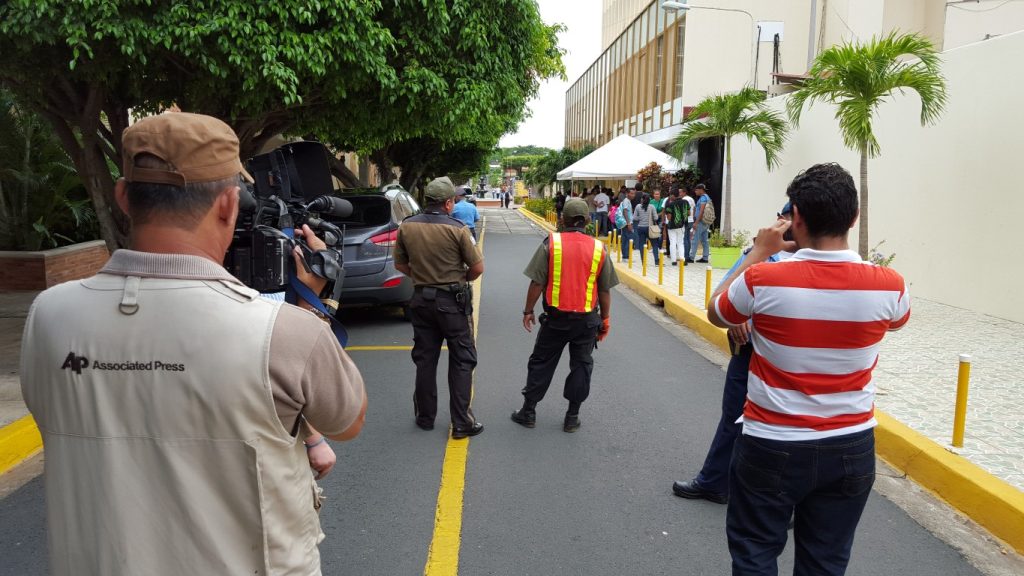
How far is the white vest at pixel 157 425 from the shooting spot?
1506 mm

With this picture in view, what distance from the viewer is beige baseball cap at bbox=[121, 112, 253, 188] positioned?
157 cm

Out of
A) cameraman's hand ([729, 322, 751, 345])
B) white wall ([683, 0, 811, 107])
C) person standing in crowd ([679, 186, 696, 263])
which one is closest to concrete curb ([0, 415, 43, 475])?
cameraman's hand ([729, 322, 751, 345])

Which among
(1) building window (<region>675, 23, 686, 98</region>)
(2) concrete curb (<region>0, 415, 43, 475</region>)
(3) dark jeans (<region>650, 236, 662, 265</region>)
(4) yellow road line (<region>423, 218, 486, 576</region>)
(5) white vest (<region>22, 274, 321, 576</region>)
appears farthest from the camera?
(1) building window (<region>675, 23, 686, 98</region>)

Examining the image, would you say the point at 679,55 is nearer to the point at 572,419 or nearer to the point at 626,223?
the point at 626,223

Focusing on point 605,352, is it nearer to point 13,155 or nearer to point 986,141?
point 986,141

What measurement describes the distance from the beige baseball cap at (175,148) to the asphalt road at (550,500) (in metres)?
2.44

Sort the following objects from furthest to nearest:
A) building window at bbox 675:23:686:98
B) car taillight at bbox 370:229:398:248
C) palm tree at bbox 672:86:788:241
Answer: building window at bbox 675:23:686:98
palm tree at bbox 672:86:788:241
car taillight at bbox 370:229:398:248

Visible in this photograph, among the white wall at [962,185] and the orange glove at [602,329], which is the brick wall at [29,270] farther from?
the white wall at [962,185]

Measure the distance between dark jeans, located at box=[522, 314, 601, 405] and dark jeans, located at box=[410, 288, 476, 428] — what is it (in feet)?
1.64

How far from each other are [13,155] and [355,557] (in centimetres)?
1054

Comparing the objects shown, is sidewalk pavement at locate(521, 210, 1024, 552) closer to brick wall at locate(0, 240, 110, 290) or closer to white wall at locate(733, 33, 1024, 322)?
white wall at locate(733, 33, 1024, 322)

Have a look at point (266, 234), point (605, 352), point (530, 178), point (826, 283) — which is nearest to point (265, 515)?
point (266, 234)

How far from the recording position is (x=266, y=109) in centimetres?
870

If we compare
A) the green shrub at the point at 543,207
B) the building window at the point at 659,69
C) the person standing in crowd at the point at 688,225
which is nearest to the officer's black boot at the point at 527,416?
the person standing in crowd at the point at 688,225
